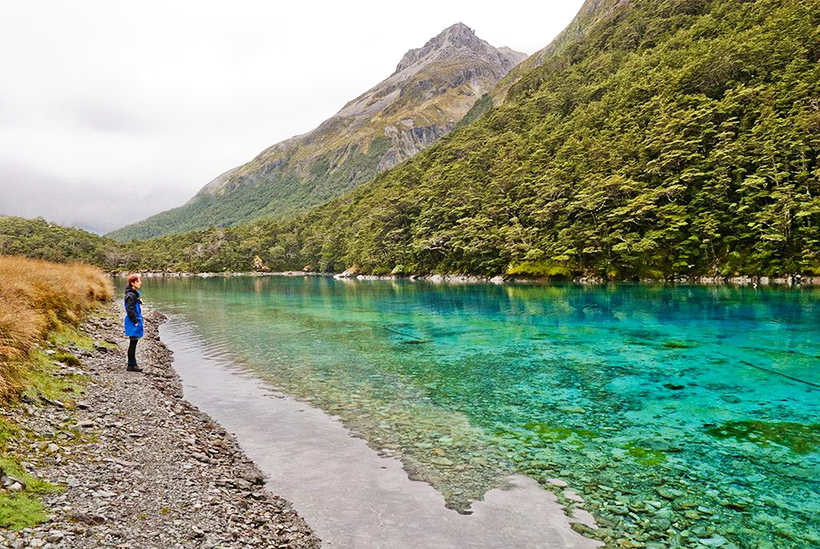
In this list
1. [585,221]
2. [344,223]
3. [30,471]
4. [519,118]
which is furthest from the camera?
[344,223]

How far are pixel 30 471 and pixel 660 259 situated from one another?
70.9 m

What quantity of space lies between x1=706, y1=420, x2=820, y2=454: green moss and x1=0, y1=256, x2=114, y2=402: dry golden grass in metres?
16.1

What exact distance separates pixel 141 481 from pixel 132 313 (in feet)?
32.7

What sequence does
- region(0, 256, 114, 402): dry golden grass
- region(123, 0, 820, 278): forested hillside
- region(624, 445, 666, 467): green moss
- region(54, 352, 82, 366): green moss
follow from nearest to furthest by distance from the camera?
1. region(0, 256, 114, 402): dry golden grass
2. region(624, 445, 666, 467): green moss
3. region(54, 352, 82, 366): green moss
4. region(123, 0, 820, 278): forested hillside

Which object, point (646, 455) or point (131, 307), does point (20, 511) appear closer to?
point (646, 455)

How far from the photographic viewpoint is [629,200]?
219 feet

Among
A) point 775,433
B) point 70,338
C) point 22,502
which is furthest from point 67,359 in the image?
point 775,433

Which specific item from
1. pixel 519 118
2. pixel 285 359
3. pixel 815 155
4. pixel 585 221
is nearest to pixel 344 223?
pixel 519 118

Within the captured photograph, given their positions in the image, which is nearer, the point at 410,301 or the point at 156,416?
the point at 156,416

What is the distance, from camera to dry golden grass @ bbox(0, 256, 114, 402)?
30.3 ft

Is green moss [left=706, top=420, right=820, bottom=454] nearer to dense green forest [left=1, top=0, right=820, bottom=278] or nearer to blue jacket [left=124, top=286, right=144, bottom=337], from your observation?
blue jacket [left=124, top=286, right=144, bottom=337]

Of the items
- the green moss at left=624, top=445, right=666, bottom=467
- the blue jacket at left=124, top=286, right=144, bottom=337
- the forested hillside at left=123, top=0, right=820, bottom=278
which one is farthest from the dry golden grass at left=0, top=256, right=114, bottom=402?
the forested hillside at left=123, top=0, right=820, bottom=278

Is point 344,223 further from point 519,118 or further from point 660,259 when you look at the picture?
point 660,259

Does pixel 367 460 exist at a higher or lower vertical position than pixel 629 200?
lower
